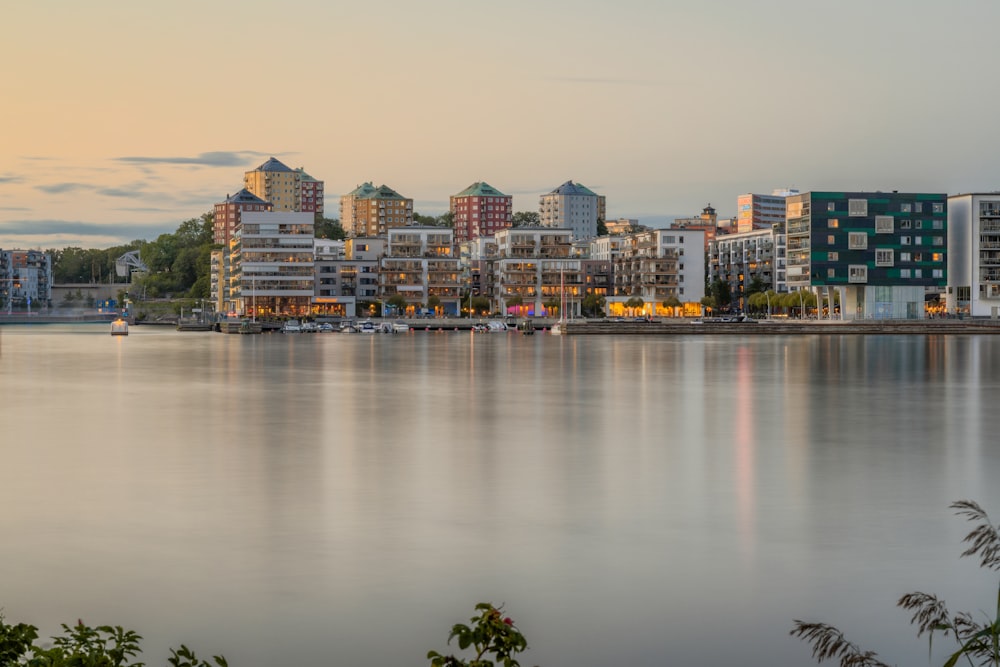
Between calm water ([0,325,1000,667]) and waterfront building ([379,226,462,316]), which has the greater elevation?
waterfront building ([379,226,462,316])

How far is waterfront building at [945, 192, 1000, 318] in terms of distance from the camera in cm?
15012

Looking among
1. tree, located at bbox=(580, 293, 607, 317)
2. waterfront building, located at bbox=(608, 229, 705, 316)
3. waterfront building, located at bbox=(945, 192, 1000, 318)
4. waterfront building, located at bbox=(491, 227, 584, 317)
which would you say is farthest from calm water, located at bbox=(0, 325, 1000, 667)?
tree, located at bbox=(580, 293, 607, 317)

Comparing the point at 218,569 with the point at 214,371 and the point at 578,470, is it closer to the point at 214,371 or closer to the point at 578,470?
the point at 578,470

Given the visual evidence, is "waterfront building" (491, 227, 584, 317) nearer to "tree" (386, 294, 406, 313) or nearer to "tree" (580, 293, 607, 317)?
"tree" (580, 293, 607, 317)

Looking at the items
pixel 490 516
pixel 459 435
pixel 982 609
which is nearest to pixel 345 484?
pixel 490 516

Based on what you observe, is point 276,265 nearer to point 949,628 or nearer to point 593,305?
point 593,305

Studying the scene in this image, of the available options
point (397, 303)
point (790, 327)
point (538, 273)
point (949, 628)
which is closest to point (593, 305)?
point (538, 273)

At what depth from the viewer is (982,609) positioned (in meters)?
13.9

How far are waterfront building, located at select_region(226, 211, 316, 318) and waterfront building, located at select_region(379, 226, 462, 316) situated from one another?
12.6 meters

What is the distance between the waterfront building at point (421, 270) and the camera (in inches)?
7229

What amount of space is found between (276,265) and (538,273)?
43326mm

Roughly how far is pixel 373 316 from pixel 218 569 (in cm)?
16847

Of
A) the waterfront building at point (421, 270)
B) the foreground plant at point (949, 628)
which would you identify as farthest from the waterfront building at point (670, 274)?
the foreground plant at point (949, 628)

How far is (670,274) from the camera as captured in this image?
185 m
